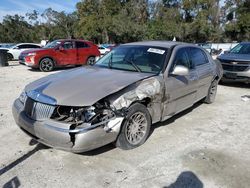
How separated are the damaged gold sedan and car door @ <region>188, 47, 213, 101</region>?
182mm

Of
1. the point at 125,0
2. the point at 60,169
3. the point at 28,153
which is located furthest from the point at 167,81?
the point at 125,0

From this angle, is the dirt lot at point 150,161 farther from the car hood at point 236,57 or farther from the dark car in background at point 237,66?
the car hood at point 236,57

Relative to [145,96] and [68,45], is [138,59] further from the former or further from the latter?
[68,45]

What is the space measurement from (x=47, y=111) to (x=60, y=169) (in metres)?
0.80

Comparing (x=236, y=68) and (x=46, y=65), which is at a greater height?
(x=236, y=68)

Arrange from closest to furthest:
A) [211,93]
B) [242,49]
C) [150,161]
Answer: [150,161] < [211,93] < [242,49]

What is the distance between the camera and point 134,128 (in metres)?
3.84

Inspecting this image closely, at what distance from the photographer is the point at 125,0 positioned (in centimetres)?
4691

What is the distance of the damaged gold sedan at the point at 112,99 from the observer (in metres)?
3.25

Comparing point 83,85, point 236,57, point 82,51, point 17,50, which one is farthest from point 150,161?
point 17,50

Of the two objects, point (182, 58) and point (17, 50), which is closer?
point (182, 58)

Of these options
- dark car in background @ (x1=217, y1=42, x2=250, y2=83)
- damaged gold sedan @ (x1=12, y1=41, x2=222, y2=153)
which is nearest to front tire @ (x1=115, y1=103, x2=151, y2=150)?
damaged gold sedan @ (x1=12, y1=41, x2=222, y2=153)

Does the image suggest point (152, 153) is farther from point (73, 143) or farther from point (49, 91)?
point (49, 91)

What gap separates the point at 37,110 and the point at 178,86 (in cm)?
246
